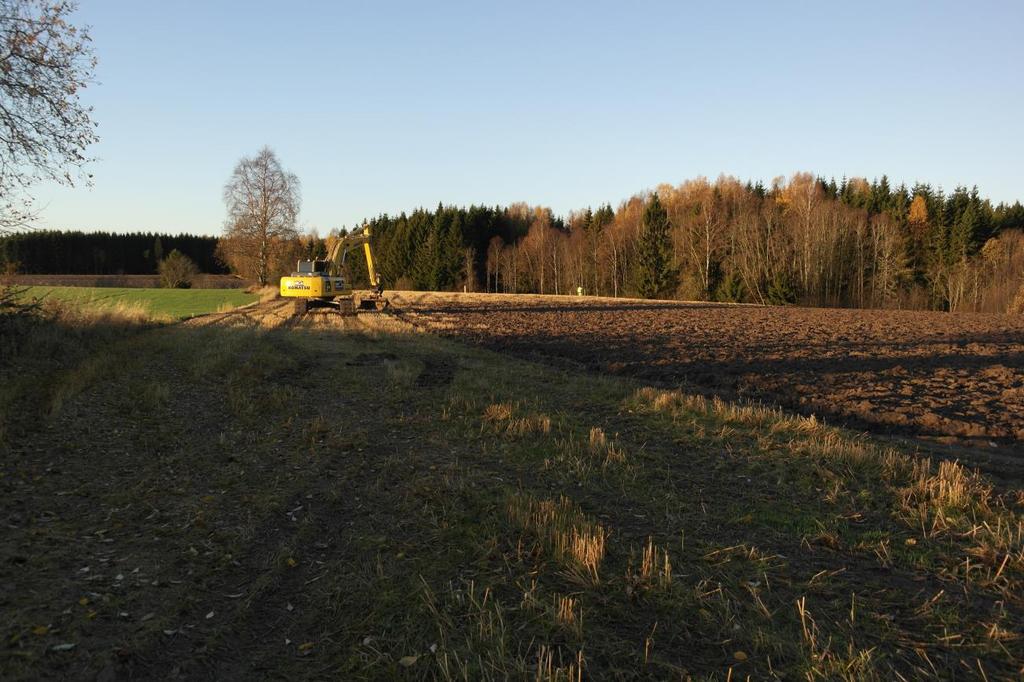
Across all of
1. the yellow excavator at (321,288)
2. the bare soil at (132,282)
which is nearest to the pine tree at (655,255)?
the yellow excavator at (321,288)

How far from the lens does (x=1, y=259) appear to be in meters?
13.6

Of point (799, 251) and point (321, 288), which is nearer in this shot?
point (321, 288)

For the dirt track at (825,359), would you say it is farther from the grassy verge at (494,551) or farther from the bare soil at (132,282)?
the bare soil at (132,282)

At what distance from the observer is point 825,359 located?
714 inches

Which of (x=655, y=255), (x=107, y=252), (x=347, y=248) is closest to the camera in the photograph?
(x=347, y=248)

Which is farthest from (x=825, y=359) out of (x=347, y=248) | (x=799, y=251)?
(x=799, y=251)

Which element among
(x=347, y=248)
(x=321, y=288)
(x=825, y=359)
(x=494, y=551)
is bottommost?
(x=494, y=551)

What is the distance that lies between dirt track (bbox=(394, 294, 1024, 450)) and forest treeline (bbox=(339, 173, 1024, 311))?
1031 inches

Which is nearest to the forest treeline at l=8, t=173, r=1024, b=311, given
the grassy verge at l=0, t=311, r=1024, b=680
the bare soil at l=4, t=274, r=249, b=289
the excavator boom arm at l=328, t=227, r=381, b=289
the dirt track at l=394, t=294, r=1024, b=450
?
the bare soil at l=4, t=274, r=249, b=289

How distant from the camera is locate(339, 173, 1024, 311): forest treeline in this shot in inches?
2271

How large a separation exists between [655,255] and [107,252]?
107 metres

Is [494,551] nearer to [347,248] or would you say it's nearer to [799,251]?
[347,248]

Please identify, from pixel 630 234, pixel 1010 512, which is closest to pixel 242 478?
pixel 1010 512

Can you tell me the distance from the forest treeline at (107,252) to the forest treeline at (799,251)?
6449 cm
